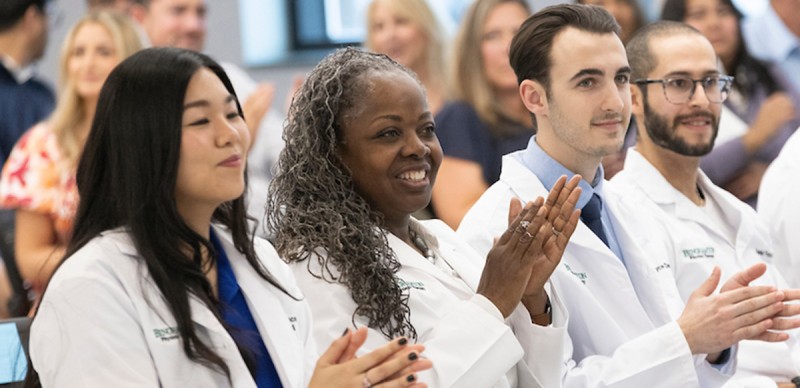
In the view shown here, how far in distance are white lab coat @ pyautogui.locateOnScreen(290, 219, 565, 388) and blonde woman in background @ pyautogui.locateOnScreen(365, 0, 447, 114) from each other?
2.56m

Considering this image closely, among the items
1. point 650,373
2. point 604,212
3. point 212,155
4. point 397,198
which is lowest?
point 650,373

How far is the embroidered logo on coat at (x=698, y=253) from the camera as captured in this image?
3.31 meters

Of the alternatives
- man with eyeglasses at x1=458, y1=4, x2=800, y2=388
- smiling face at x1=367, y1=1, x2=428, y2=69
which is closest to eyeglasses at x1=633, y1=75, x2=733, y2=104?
man with eyeglasses at x1=458, y1=4, x2=800, y2=388

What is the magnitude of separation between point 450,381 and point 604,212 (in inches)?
37.7

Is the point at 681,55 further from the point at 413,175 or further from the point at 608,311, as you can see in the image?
the point at 413,175

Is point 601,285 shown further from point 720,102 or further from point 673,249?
point 720,102

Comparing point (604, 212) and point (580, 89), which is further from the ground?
point (580, 89)

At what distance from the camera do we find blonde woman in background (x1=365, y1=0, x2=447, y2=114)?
17.1 feet

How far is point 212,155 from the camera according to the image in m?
2.22

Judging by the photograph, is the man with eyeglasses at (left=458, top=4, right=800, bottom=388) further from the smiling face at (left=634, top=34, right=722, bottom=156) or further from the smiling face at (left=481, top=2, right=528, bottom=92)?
the smiling face at (left=481, top=2, right=528, bottom=92)

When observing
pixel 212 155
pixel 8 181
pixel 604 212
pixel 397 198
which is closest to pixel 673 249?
pixel 604 212

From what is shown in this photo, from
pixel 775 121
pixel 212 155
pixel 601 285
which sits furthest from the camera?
pixel 775 121

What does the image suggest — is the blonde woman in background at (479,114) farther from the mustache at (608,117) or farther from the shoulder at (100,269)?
the shoulder at (100,269)

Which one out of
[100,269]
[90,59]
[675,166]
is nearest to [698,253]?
[675,166]
